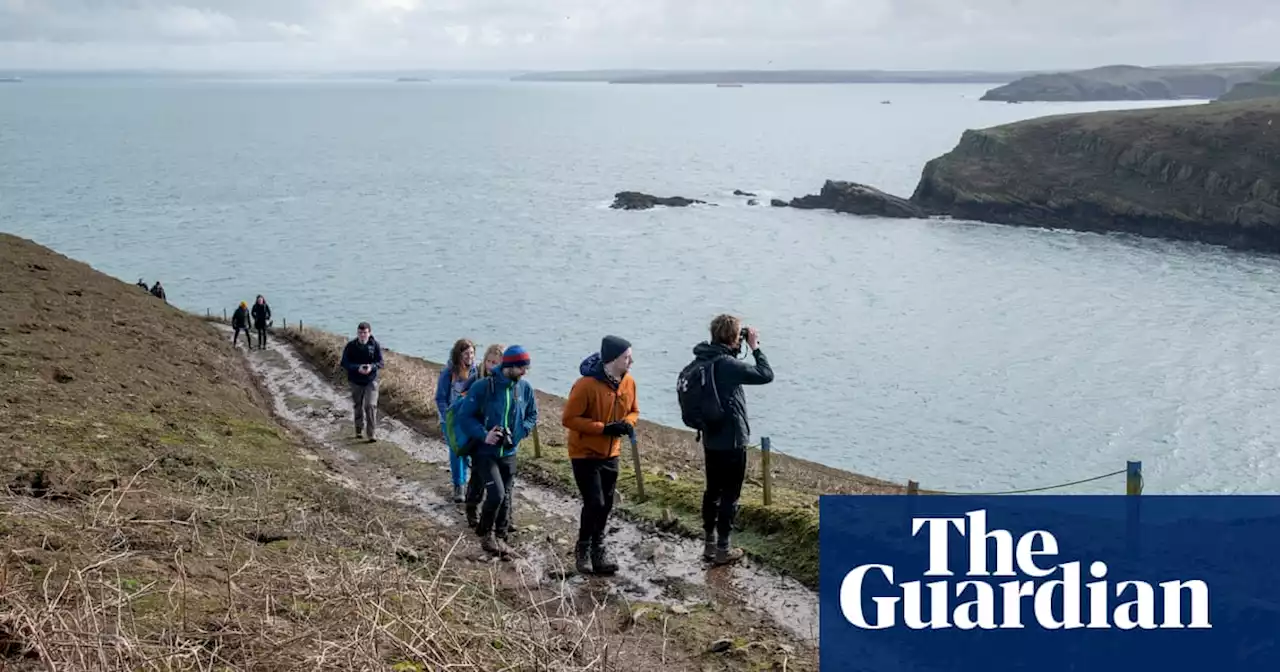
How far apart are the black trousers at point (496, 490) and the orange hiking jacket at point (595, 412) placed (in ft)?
3.56

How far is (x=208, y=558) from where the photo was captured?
24.8 feet

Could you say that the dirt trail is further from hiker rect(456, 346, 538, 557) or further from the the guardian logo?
hiker rect(456, 346, 538, 557)

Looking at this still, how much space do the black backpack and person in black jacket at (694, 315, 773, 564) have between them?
0.04 metres

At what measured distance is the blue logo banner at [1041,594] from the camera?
7.33 meters

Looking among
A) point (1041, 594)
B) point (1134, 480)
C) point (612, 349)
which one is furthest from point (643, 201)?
point (1041, 594)

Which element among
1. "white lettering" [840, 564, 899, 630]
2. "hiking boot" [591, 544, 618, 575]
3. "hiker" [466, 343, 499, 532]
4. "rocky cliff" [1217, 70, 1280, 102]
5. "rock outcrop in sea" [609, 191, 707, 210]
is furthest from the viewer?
"rocky cliff" [1217, 70, 1280, 102]

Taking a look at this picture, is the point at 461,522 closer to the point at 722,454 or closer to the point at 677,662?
the point at 722,454

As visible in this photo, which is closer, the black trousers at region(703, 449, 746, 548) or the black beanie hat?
the black beanie hat

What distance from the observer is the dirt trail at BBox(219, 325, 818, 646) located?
8.50 meters

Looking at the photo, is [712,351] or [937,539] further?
[937,539]

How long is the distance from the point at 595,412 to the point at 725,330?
119cm

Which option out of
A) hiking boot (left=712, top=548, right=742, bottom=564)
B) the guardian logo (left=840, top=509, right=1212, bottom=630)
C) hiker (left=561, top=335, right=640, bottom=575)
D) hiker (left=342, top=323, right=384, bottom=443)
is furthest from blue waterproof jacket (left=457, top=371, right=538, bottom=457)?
hiker (left=342, top=323, right=384, bottom=443)

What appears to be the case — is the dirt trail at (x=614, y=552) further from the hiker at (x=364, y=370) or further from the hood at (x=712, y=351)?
the hood at (x=712, y=351)

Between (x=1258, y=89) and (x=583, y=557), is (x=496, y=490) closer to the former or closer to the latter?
(x=583, y=557)
